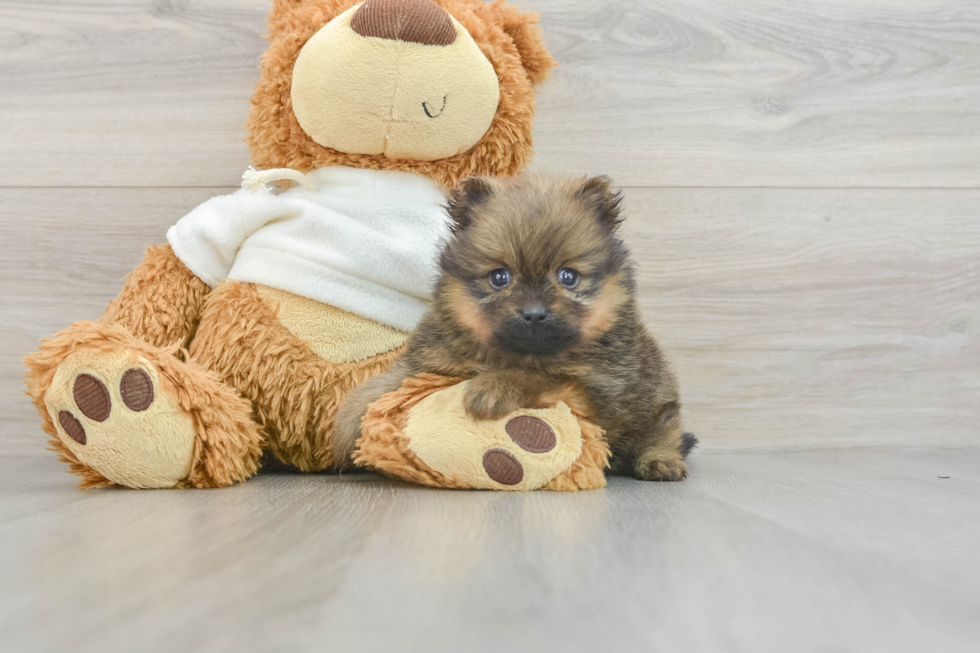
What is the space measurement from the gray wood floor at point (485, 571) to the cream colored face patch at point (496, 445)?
0.10ft

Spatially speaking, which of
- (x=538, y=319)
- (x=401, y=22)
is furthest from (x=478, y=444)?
(x=401, y=22)

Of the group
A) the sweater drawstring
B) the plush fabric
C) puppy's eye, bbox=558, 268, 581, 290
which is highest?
the sweater drawstring

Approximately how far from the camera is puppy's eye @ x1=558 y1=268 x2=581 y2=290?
1000 mm

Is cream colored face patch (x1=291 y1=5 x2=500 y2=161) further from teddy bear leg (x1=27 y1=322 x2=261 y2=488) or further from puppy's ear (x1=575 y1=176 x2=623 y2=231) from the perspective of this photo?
teddy bear leg (x1=27 y1=322 x2=261 y2=488)

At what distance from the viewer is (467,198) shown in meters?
1.07

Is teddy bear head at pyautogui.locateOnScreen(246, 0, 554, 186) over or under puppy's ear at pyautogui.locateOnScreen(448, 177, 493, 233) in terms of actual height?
over

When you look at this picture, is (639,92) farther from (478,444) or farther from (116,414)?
(116,414)

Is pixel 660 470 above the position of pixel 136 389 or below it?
below

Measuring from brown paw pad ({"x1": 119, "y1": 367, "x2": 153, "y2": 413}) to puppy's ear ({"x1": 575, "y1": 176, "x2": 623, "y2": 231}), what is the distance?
0.64 metres

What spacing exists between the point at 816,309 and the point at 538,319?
89cm

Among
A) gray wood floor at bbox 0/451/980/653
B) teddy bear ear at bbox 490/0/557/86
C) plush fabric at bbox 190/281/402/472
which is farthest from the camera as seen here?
teddy bear ear at bbox 490/0/557/86

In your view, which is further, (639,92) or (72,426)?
(639,92)

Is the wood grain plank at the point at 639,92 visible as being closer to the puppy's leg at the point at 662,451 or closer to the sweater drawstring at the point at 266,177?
the sweater drawstring at the point at 266,177

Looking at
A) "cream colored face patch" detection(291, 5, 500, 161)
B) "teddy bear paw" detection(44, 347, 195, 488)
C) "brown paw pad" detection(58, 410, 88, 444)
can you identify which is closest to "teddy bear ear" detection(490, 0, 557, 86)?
"cream colored face patch" detection(291, 5, 500, 161)
